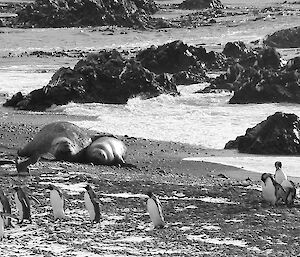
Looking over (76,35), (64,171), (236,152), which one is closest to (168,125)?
(236,152)

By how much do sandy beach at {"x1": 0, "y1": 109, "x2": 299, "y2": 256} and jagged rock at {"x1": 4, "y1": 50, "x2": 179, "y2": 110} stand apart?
7.14 m

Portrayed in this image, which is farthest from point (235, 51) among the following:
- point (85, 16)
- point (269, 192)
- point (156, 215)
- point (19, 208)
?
point (19, 208)

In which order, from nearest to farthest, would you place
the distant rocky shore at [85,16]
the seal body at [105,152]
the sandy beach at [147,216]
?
the sandy beach at [147,216]
the seal body at [105,152]
the distant rocky shore at [85,16]

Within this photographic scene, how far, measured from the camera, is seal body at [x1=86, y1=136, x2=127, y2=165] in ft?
48.2

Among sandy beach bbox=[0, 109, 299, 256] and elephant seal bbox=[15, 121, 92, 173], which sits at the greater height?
elephant seal bbox=[15, 121, 92, 173]

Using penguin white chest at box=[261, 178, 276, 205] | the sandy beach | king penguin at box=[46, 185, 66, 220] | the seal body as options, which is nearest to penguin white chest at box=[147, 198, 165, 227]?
the sandy beach

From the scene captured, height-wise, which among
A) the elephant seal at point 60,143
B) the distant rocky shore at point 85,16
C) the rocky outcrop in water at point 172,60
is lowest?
the elephant seal at point 60,143

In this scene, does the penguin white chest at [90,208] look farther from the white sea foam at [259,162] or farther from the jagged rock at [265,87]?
the jagged rock at [265,87]

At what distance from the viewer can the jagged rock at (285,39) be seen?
141 feet

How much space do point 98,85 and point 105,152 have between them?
9.63 meters

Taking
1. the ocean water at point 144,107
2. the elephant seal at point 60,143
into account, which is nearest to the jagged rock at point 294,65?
the ocean water at point 144,107

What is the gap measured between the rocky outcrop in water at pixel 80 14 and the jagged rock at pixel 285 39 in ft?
A: 50.7

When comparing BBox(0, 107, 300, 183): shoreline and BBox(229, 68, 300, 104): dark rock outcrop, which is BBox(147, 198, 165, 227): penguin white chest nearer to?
BBox(0, 107, 300, 183): shoreline

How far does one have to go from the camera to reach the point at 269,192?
11.8 m
